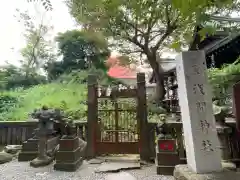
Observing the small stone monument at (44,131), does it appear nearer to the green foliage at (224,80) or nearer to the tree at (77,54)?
the green foliage at (224,80)

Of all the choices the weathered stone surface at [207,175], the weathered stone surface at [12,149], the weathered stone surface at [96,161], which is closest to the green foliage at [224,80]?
the weathered stone surface at [207,175]

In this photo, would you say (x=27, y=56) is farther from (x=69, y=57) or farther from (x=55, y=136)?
(x=55, y=136)

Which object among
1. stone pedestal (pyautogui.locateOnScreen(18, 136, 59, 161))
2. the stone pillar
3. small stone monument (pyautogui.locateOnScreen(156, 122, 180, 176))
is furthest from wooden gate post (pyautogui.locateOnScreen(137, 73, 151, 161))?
stone pedestal (pyautogui.locateOnScreen(18, 136, 59, 161))

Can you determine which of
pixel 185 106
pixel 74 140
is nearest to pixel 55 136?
pixel 74 140

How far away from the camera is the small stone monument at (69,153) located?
426 cm

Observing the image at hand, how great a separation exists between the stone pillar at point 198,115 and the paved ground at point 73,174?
4.01 ft

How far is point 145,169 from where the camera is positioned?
432cm

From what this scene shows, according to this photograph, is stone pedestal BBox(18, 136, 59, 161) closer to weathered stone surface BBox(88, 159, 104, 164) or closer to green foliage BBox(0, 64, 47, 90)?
weathered stone surface BBox(88, 159, 104, 164)

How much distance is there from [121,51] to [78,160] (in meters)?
8.41

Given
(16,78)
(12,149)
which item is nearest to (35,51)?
(16,78)

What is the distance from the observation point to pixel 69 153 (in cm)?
433

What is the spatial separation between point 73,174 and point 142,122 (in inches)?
76.1

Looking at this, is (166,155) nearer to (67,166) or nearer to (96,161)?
(96,161)

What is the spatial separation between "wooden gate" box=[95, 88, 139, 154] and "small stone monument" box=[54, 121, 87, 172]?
772mm
